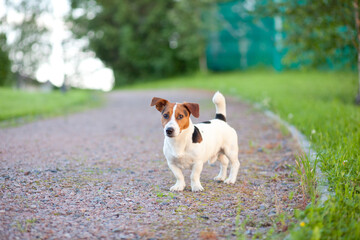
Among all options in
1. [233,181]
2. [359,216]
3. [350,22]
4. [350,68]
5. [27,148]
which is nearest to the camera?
[359,216]

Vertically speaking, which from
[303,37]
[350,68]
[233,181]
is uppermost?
[303,37]

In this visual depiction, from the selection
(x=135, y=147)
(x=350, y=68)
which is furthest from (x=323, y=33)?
(x=135, y=147)

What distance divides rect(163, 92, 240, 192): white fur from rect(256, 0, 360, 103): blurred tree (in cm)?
673

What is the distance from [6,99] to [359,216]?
13.1 m

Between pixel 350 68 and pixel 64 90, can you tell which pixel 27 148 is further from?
pixel 64 90

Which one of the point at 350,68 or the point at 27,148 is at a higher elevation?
the point at 350,68

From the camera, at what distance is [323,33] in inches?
423

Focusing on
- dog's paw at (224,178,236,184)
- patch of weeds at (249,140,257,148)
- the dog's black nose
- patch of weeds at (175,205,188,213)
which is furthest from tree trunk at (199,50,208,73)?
patch of weeds at (175,205,188,213)

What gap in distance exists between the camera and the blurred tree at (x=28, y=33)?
28.8 meters

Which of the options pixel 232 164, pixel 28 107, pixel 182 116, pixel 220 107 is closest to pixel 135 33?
pixel 28 107

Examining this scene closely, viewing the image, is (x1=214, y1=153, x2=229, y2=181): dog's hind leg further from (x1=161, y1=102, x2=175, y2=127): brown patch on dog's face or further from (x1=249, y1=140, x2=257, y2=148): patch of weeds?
(x1=249, y1=140, x2=257, y2=148): patch of weeds

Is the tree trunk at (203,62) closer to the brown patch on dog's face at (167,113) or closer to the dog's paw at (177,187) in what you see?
the dog's paw at (177,187)

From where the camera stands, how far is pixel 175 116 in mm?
4008

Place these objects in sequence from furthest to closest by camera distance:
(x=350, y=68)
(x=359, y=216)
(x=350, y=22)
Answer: (x=350, y=68), (x=350, y=22), (x=359, y=216)
